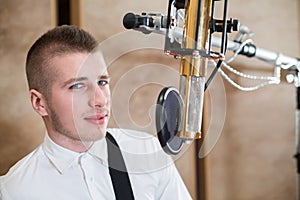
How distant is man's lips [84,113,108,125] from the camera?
0.60m

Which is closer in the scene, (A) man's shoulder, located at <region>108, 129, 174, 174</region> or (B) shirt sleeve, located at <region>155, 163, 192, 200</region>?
(A) man's shoulder, located at <region>108, 129, 174, 174</region>

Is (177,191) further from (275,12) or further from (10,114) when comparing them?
(275,12)

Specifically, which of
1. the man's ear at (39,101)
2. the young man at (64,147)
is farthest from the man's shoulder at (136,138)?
the man's ear at (39,101)

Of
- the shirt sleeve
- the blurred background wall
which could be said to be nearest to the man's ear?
the blurred background wall

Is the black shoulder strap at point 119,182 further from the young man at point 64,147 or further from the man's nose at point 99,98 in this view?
the man's nose at point 99,98

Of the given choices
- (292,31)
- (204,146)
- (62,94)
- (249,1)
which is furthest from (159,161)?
(292,31)

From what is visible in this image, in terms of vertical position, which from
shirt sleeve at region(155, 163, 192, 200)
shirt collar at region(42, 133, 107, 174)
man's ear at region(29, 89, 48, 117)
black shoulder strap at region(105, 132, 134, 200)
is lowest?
shirt sleeve at region(155, 163, 192, 200)

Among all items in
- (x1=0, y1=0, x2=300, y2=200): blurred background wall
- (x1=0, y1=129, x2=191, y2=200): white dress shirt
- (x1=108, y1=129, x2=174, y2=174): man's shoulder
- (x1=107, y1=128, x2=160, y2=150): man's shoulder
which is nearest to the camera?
(x1=108, y1=129, x2=174, y2=174): man's shoulder

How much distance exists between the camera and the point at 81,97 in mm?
586

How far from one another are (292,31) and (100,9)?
860 mm

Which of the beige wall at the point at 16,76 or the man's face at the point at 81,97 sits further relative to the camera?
the beige wall at the point at 16,76

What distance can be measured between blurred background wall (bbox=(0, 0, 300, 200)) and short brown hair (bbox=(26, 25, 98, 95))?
1.8 inches

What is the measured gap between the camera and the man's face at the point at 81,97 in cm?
56

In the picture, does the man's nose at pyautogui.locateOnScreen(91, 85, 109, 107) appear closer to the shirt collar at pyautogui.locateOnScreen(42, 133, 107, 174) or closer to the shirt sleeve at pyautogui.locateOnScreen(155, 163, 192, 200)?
the shirt collar at pyautogui.locateOnScreen(42, 133, 107, 174)
